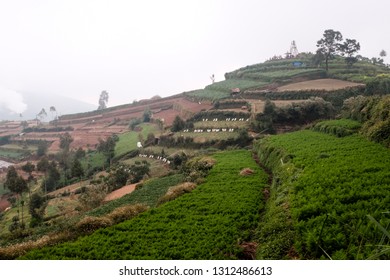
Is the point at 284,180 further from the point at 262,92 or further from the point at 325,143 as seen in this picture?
the point at 262,92

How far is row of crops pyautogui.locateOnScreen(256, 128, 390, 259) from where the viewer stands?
8156 mm

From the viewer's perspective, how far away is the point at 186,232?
12.8m

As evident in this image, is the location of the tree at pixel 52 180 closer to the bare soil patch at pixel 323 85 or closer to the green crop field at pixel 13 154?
the green crop field at pixel 13 154

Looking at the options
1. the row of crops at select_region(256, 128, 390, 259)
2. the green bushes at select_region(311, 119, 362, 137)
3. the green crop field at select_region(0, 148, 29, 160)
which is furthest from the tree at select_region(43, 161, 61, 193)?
the row of crops at select_region(256, 128, 390, 259)

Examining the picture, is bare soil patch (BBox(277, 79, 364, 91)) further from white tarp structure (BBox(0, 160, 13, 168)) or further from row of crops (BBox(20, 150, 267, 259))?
white tarp structure (BBox(0, 160, 13, 168))

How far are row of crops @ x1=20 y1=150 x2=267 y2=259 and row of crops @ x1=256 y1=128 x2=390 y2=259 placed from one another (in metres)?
1.59

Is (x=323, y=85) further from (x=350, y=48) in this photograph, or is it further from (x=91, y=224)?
(x=91, y=224)

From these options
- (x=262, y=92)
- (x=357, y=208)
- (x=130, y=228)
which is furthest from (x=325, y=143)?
(x=262, y=92)

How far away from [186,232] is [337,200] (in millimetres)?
5654

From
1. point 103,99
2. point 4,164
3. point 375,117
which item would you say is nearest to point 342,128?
point 375,117

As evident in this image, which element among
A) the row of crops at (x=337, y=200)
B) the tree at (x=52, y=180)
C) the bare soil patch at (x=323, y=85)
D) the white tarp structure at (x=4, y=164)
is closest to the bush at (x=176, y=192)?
the row of crops at (x=337, y=200)

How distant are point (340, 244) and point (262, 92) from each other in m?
51.4

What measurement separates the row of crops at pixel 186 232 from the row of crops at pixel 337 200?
1.59 m

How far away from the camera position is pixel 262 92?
5781 cm
